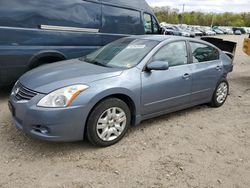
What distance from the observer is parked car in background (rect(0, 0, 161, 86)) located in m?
4.77

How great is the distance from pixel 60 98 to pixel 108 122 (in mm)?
731

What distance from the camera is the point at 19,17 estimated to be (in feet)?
15.8

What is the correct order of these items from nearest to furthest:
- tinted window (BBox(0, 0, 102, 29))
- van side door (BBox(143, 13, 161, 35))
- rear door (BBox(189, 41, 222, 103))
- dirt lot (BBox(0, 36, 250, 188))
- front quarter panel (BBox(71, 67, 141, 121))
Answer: dirt lot (BBox(0, 36, 250, 188)) → front quarter panel (BBox(71, 67, 141, 121)) → rear door (BBox(189, 41, 222, 103)) → tinted window (BBox(0, 0, 102, 29)) → van side door (BBox(143, 13, 161, 35))

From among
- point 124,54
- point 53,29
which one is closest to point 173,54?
point 124,54

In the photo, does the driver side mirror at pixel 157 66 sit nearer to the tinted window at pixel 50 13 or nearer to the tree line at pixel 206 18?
the tinted window at pixel 50 13

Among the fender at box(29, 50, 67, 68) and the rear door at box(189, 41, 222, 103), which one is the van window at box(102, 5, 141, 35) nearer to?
the fender at box(29, 50, 67, 68)

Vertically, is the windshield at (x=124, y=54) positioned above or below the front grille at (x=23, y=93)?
above

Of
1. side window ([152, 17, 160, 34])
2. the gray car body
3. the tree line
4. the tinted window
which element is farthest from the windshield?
the tree line

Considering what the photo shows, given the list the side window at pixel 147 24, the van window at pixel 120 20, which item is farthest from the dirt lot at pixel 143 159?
the side window at pixel 147 24

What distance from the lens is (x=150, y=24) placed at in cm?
757

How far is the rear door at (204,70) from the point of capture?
181 inches

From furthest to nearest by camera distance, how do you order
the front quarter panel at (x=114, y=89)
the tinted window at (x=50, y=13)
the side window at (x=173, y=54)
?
the tinted window at (x=50, y=13) < the side window at (x=173, y=54) < the front quarter panel at (x=114, y=89)

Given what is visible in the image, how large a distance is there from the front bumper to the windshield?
1055 mm

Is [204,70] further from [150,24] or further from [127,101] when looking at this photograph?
[150,24]
